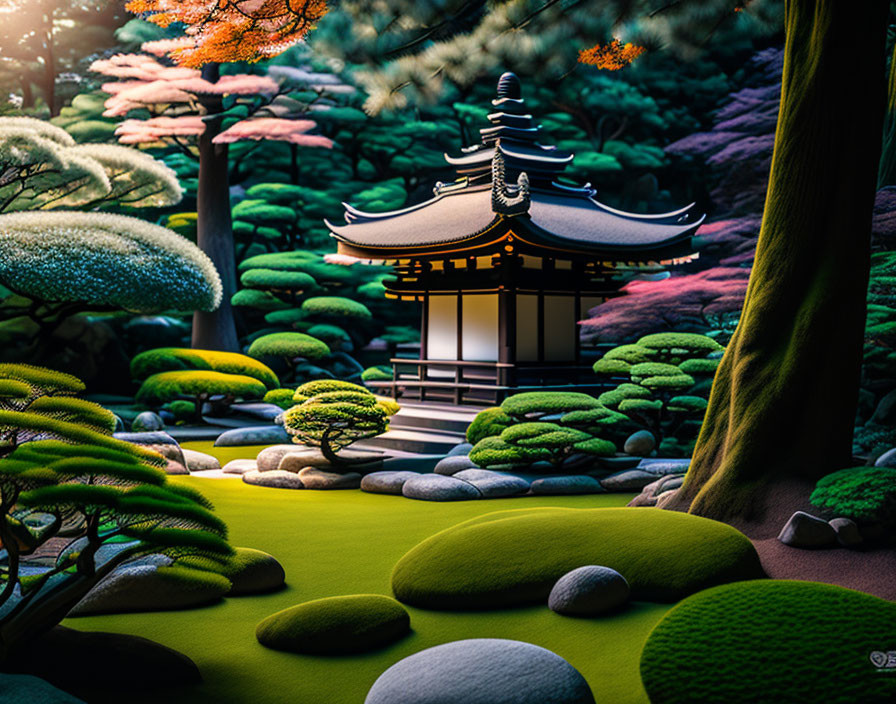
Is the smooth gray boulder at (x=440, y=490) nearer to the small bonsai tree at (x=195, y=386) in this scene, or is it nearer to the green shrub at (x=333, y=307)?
the small bonsai tree at (x=195, y=386)

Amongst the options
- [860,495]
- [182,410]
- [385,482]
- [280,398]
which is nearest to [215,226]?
[280,398]

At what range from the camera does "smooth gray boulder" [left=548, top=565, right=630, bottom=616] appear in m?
4.29

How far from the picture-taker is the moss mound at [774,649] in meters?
2.75

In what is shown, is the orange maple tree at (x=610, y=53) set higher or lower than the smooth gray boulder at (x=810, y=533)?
higher

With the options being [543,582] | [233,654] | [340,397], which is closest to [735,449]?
[543,582]

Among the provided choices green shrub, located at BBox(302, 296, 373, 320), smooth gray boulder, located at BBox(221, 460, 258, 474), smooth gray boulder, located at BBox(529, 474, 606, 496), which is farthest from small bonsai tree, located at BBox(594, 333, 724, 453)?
green shrub, located at BBox(302, 296, 373, 320)

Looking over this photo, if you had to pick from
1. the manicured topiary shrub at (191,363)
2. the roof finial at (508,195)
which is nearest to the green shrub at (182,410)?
the manicured topiary shrub at (191,363)

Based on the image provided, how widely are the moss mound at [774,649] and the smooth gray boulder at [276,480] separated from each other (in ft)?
21.7

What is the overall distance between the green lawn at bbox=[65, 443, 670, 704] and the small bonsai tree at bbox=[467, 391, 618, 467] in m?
2.49

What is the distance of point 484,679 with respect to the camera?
3.03m

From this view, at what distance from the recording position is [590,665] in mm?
3699

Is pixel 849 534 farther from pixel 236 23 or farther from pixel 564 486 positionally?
pixel 236 23

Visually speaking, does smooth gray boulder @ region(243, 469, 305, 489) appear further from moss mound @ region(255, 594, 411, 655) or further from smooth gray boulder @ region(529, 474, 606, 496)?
moss mound @ region(255, 594, 411, 655)

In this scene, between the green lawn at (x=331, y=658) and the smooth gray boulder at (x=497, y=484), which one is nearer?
the green lawn at (x=331, y=658)
